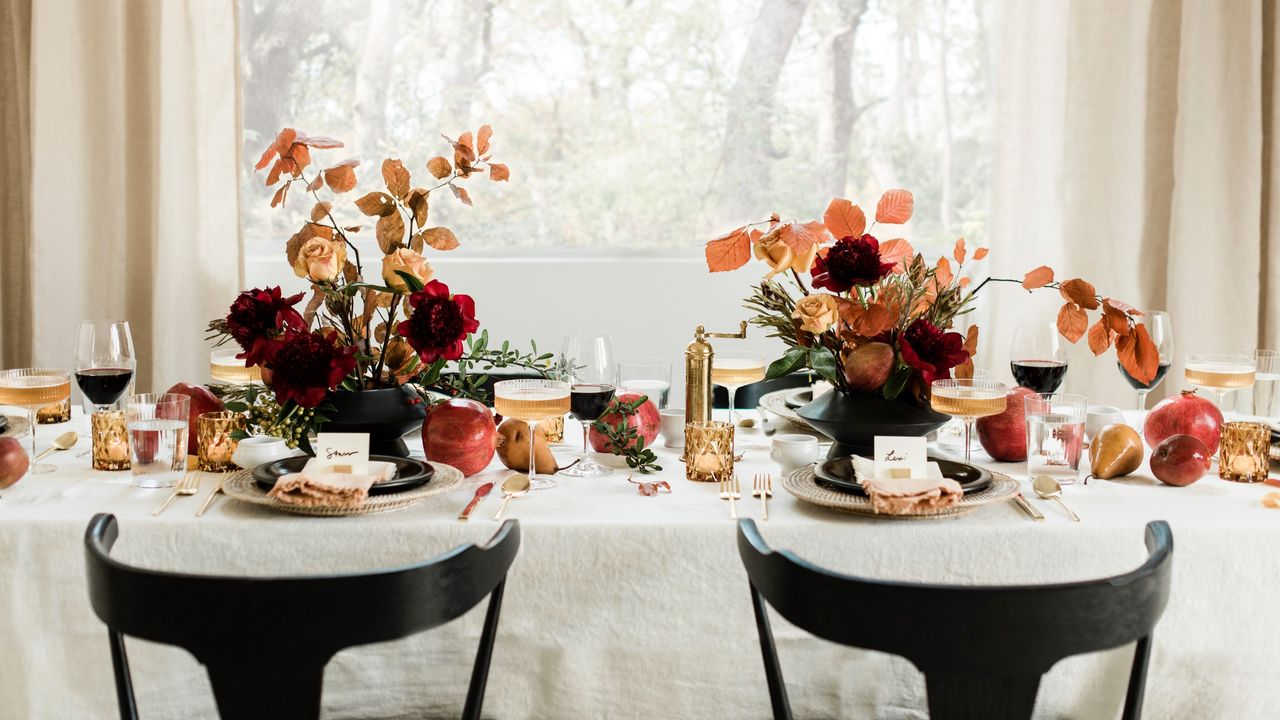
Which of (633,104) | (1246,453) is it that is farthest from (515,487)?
(633,104)

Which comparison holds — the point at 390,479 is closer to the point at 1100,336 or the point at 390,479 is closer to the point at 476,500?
the point at 476,500

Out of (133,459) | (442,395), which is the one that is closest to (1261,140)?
(442,395)

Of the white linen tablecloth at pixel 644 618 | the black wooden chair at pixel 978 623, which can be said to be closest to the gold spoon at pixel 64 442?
the white linen tablecloth at pixel 644 618

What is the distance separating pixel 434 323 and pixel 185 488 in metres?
0.42

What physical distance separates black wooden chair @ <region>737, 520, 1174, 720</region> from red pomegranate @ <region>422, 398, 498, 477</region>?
0.74 meters

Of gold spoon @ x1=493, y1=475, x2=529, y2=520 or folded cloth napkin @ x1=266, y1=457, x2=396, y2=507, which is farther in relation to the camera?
gold spoon @ x1=493, y1=475, x2=529, y2=520

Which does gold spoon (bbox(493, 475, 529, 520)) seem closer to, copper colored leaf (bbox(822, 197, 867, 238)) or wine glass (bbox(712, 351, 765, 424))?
wine glass (bbox(712, 351, 765, 424))

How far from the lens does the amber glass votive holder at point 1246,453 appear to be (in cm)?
165

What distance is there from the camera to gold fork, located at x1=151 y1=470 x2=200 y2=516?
1493 mm

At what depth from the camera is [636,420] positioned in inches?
71.2

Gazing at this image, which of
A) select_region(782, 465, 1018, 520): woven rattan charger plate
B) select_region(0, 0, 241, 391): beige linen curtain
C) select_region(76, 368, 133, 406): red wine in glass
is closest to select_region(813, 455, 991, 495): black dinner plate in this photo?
select_region(782, 465, 1018, 520): woven rattan charger plate

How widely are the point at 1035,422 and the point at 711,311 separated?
2.00m

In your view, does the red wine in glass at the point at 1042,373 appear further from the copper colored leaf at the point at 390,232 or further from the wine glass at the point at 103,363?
the wine glass at the point at 103,363

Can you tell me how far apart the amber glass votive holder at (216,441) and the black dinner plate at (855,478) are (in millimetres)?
877
